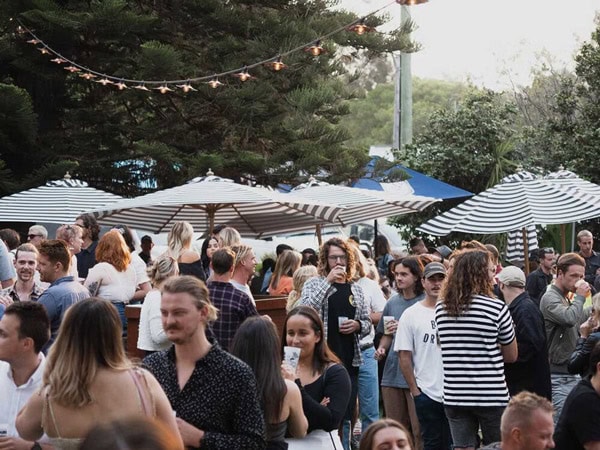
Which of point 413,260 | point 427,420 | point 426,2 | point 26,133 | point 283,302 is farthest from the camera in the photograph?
point 26,133

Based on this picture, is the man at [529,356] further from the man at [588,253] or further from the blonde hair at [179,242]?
the man at [588,253]

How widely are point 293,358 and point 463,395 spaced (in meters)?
1.95

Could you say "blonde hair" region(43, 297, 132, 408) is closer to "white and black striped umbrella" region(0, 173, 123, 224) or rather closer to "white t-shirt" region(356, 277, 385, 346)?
"white t-shirt" region(356, 277, 385, 346)

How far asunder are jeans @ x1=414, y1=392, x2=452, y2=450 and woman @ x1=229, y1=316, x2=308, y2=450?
3160 mm

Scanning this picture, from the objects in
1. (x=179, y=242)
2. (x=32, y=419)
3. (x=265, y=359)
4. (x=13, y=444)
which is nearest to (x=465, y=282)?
(x=265, y=359)

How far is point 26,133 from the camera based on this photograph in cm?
1934

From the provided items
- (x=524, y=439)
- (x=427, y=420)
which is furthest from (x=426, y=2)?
(x=524, y=439)

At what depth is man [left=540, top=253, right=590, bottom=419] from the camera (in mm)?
9320

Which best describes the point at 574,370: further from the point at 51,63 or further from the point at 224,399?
the point at 51,63

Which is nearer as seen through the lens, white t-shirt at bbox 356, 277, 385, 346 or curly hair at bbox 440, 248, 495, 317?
curly hair at bbox 440, 248, 495, 317

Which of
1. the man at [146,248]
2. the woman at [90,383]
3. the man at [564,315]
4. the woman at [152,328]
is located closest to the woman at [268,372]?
the woman at [90,383]

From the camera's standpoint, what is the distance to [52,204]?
1567 centimetres

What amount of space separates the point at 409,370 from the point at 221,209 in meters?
7.14

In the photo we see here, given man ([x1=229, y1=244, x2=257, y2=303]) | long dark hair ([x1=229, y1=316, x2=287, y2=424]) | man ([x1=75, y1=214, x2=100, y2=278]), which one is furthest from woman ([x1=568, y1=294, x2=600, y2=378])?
man ([x1=75, y1=214, x2=100, y2=278])
